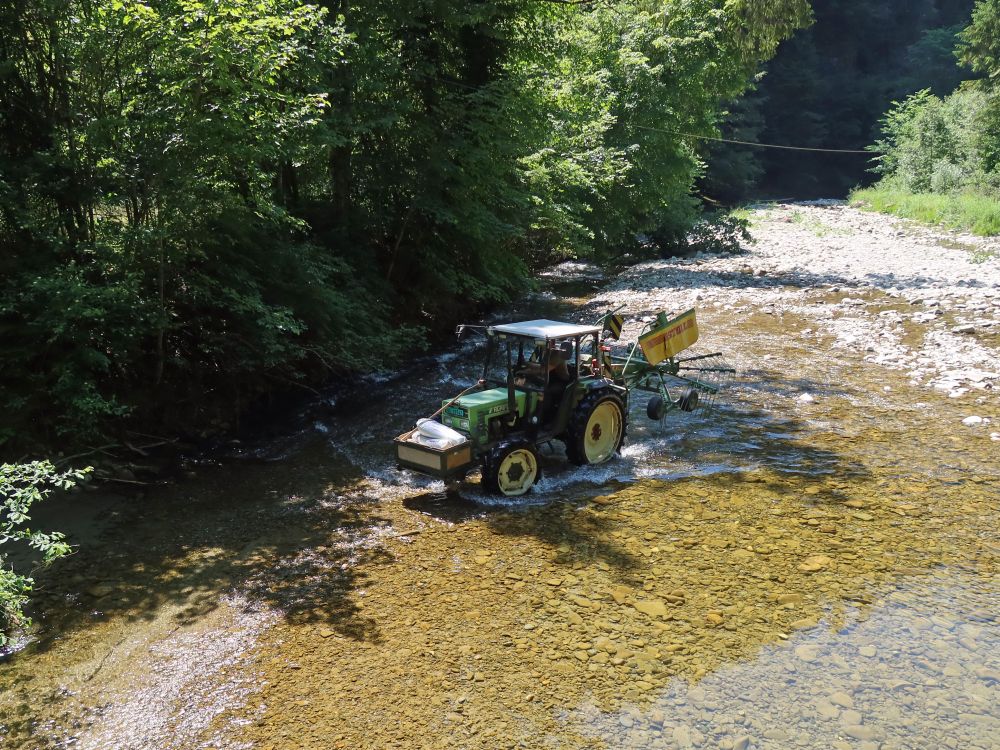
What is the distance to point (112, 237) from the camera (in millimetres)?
8812

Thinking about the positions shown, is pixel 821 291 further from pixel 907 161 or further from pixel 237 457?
pixel 907 161

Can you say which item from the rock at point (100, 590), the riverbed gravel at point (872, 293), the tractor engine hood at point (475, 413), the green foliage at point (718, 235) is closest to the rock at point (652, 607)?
the tractor engine hood at point (475, 413)

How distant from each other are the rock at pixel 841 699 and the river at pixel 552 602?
0.01 meters

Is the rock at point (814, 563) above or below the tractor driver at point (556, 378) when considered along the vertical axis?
below

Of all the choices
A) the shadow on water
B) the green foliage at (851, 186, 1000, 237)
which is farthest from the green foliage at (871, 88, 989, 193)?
the shadow on water

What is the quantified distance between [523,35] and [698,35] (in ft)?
38.2

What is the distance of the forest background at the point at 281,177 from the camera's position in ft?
28.0

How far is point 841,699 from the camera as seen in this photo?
16.3 ft

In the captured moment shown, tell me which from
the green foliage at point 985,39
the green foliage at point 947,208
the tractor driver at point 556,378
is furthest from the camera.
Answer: the green foliage at point 985,39

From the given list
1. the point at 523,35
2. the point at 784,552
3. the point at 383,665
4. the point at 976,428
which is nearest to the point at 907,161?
the point at 523,35

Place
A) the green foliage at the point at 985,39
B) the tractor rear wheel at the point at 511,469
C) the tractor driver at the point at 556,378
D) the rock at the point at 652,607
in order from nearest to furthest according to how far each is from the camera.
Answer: the rock at the point at 652,607 → the tractor rear wheel at the point at 511,469 → the tractor driver at the point at 556,378 → the green foliage at the point at 985,39

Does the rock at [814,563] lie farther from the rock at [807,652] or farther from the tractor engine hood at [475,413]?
the tractor engine hood at [475,413]

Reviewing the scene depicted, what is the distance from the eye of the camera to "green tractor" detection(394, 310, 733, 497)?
8102 millimetres

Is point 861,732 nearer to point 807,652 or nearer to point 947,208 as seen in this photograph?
point 807,652
